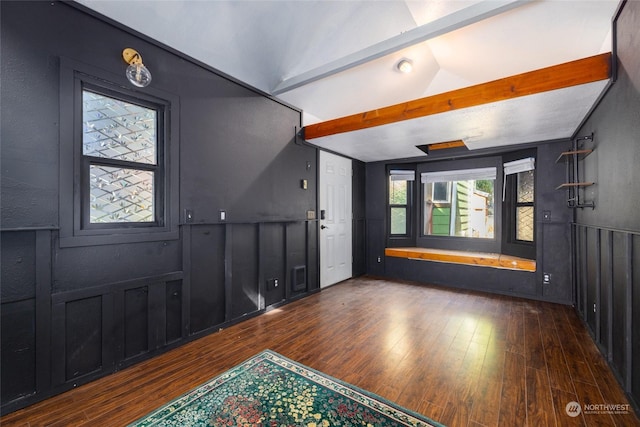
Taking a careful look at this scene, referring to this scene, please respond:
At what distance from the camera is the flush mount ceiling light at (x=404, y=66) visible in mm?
3530

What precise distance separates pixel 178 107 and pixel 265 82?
1.20m

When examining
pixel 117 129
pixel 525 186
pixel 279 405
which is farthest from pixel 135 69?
pixel 525 186

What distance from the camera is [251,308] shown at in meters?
3.25

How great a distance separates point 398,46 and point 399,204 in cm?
326

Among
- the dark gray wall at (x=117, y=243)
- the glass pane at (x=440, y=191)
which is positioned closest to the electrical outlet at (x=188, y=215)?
the dark gray wall at (x=117, y=243)

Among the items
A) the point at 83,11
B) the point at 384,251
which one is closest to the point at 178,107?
the point at 83,11

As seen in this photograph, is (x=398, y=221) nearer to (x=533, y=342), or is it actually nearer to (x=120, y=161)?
(x=533, y=342)

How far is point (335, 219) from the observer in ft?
15.6

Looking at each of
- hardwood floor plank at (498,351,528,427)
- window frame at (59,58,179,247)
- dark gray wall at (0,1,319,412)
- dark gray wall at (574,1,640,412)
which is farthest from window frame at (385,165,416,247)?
window frame at (59,58,179,247)

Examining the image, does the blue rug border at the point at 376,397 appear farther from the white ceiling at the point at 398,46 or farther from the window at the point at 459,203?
the window at the point at 459,203

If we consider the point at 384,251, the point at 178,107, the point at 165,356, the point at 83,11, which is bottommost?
the point at 165,356

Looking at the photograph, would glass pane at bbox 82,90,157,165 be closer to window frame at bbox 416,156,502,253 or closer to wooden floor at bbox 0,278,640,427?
wooden floor at bbox 0,278,640,427

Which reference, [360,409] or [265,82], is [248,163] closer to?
[265,82]

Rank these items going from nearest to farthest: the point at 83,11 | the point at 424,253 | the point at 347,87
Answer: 1. the point at 83,11
2. the point at 347,87
3. the point at 424,253
